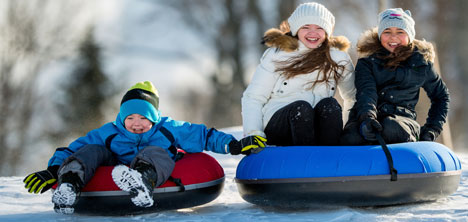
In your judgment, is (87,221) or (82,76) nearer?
(87,221)

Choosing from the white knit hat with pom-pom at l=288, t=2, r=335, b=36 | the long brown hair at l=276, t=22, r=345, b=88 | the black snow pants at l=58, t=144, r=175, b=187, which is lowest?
the black snow pants at l=58, t=144, r=175, b=187

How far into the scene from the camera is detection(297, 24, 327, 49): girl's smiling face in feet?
11.9

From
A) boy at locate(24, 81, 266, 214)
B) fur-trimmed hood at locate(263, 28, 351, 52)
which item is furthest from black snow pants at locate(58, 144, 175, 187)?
fur-trimmed hood at locate(263, 28, 351, 52)

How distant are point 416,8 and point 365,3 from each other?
1631 millimetres

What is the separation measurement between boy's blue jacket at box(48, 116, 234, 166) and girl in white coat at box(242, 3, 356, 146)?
0.79ft

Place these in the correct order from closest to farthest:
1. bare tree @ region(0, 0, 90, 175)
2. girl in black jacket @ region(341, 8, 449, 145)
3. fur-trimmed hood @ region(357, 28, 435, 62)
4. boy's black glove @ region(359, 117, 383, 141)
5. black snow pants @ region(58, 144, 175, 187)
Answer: black snow pants @ region(58, 144, 175, 187)
boy's black glove @ region(359, 117, 383, 141)
girl in black jacket @ region(341, 8, 449, 145)
fur-trimmed hood @ region(357, 28, 435, 62)
bare tree @ region(0, 0, 90, 175)

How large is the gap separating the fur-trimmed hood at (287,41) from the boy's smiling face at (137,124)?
95 centimetres

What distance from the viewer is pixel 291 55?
3.62m

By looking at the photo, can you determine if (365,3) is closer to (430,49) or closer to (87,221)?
(430,49)

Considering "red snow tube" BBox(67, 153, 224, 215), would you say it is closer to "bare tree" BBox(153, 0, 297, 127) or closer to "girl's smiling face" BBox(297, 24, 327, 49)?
"girl's smiling face" BBox(297, 24, 327, 49)

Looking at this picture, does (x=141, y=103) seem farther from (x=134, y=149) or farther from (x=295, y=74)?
(x=295, y=74)

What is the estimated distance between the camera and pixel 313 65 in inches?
140

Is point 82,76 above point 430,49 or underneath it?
above

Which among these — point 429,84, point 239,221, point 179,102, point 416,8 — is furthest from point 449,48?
point 239,221
